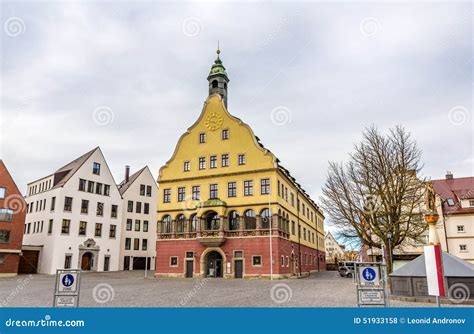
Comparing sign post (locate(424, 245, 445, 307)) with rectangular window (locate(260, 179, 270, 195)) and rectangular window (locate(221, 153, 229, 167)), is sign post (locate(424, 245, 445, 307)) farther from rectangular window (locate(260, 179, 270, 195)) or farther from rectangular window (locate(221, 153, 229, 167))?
rectangular window (locate(221, 153, 229, 167))

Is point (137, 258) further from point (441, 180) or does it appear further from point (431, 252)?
point (431, 252)

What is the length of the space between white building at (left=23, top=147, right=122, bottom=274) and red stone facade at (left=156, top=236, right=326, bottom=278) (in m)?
→ 11.9

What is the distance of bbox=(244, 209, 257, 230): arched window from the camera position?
118 feet

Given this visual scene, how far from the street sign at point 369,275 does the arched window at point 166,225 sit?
32328 mm

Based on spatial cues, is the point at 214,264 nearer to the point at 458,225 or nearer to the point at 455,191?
the point at 458,225

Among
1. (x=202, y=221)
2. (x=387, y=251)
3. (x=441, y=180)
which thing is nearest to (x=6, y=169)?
(x=202, y=221)

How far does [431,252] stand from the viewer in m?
8.65

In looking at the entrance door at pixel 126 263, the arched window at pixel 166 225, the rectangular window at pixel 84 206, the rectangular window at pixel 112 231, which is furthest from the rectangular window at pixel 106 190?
the arched window at pixel 166 225

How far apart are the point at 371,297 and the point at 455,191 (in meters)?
45.0

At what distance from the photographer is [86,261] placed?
46.0 meters

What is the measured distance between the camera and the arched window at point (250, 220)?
118 ft

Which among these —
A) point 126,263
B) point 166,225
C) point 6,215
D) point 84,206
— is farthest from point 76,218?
point 166,225

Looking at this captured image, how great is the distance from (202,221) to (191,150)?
8015 mm

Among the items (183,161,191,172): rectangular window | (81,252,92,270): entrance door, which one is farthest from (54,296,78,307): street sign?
(81,252,92,270): entrance door
